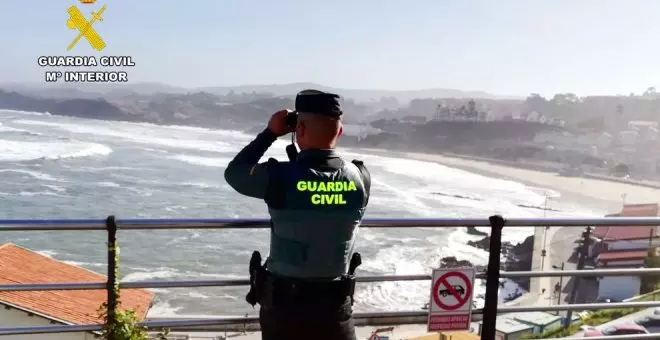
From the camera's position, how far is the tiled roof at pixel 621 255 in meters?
24.7

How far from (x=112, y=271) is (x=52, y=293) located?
24.3ft

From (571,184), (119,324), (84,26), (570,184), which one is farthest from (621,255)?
(84,26)

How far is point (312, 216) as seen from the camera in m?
2.35

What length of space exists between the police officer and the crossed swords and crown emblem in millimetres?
63218

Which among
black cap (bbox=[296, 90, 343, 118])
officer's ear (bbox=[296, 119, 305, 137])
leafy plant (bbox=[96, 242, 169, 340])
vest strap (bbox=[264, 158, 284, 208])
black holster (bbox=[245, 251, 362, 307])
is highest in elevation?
black cap (bbox=[296, 90, 343, 118])

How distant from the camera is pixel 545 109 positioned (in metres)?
114

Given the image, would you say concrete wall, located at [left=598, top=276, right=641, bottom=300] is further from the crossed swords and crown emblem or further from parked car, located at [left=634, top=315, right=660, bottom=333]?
the crossed swords and crown emblem

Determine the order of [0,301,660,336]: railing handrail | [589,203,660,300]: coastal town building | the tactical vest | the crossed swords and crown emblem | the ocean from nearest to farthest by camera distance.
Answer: the tactical vest → [0,301,660,336]: railing handrail → [589,203,660,300]: coastal town building → the ocean → the crossed swords and crown emblem

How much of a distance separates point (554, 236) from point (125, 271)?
27863 millimetres

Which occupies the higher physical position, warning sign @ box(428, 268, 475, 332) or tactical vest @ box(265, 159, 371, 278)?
tactical vest @ box(265, 159, 371, 278)

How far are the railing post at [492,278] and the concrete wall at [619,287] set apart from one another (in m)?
17.1

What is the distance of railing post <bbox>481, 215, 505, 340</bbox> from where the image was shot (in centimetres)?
317

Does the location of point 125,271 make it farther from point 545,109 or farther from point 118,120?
point 545,109

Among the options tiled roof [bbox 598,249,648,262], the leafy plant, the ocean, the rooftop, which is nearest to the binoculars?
the leafy plant
